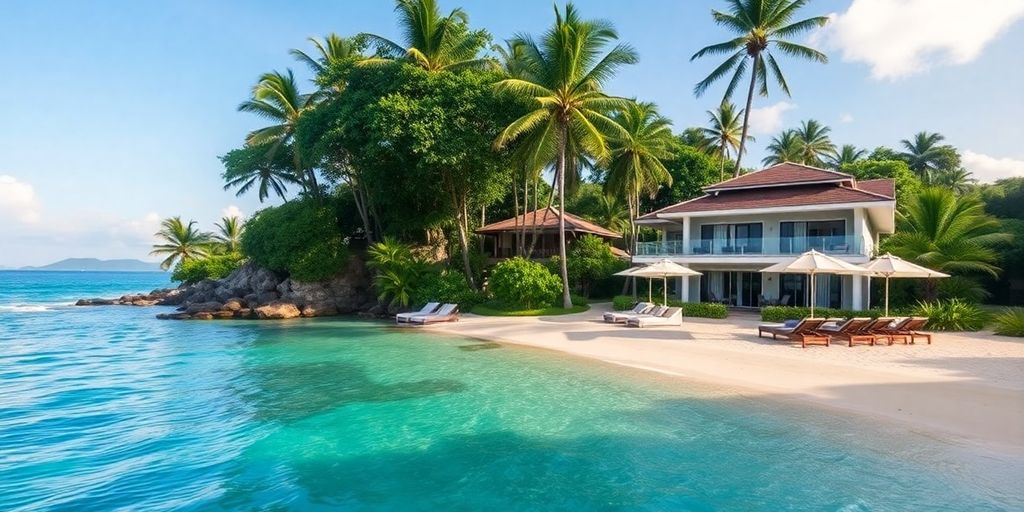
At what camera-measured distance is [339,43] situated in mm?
32875

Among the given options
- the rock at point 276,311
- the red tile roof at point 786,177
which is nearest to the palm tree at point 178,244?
the rock at point 276,311

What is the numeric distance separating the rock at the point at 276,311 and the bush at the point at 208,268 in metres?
15.0

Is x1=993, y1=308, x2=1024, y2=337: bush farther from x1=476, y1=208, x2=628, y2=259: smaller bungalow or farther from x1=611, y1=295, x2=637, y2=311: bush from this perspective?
x1=476, y1=208, x2=628, y2=259: smaller bungalow

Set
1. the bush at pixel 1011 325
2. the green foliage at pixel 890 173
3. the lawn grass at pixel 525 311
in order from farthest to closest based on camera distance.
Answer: the green foliage at pixel 890 173, the lawn grass at pixel 525 311, the bush at pixel 1011 325

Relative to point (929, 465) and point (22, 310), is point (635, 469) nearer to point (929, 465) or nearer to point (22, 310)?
point (929, 465)

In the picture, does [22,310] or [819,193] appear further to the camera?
[22,310]

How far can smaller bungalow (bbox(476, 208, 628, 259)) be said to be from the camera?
34.1 meters

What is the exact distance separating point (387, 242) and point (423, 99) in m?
8.20

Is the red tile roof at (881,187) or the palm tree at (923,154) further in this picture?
the palm tree at (923,154)

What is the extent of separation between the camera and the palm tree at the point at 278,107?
107 ft

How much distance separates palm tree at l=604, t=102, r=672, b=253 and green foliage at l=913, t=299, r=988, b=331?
541 inches

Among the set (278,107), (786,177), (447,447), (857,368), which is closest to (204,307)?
(278,107)

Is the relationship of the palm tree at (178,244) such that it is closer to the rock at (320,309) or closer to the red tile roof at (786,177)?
the rock at (320,309)

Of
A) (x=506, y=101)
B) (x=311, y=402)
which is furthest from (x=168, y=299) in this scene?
(x=311, y=402)
